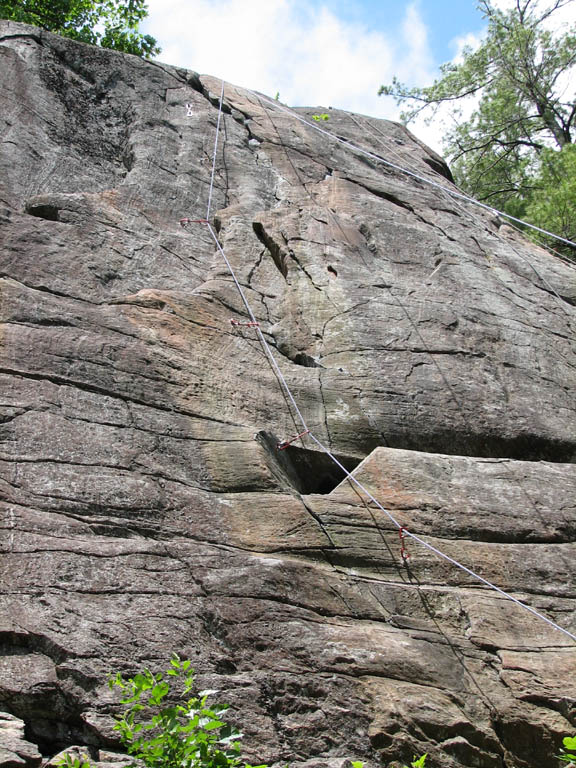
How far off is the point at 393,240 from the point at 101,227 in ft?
10.8

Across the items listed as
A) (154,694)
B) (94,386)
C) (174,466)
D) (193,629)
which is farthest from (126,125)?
(154,694)

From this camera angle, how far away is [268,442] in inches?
239

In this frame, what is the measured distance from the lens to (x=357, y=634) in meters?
4.85

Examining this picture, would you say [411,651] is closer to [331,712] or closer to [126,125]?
[331,712]

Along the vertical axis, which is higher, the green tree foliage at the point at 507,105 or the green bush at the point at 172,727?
the green tree foliage at the point at 507,105

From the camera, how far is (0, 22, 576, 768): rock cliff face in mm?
4480

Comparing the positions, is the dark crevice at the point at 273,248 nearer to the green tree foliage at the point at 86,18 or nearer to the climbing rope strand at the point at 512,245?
the climbing rope strand at the point at 512,245

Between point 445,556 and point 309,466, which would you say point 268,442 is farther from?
point 445,556

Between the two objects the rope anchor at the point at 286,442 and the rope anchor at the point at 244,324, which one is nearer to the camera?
the rope anchor at the point at 286,442

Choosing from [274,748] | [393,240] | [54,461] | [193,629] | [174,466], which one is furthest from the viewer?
[393,240]

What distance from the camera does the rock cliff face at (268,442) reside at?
14.7 feet

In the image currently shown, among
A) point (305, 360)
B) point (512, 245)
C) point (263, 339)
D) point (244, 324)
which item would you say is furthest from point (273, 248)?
point (512, 245)

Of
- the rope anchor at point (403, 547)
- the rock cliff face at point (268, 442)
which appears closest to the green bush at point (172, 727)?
the rock cliff face at point (268, 442)

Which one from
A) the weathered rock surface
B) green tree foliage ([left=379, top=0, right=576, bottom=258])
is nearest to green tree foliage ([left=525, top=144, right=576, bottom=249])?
green tree foliage ([left=379, top=0, right=576, bottom=258])
